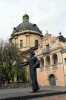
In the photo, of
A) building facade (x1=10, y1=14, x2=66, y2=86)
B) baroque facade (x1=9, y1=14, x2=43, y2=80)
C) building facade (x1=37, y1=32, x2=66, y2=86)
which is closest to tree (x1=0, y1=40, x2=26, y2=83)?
building facade (x1=10, y1=14, x2=66, y2=86)

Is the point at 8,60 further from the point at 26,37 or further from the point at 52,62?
the point at 26,37

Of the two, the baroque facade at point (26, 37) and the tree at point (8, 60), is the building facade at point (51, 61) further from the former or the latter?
the tree at point (8, 60)

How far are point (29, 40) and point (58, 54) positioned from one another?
16433mm

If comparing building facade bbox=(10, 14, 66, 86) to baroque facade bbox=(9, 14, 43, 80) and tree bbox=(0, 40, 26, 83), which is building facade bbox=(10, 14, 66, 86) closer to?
baroque facade bbox=(9, 14, 43, 80)

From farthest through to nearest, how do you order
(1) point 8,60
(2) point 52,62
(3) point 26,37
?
1. (3) point 26,37
2. (2) point 52,62
3. (1) point 8,60

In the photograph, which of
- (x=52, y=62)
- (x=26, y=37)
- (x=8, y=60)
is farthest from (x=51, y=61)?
(x=26, y=37)

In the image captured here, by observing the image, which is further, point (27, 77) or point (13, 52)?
point (27, 77)

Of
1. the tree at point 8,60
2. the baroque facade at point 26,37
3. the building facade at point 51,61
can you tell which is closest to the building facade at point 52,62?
the building facade at point 51,61

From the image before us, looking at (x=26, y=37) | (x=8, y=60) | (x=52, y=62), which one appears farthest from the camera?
(x=26, y=37)

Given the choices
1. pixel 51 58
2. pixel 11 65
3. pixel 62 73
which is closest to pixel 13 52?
pixel 11 65

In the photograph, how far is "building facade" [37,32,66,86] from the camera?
35850 millimetres

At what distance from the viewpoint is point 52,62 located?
38469 millimetres

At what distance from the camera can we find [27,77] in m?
45.4

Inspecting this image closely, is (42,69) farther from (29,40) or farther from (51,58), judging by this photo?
(29,40)
